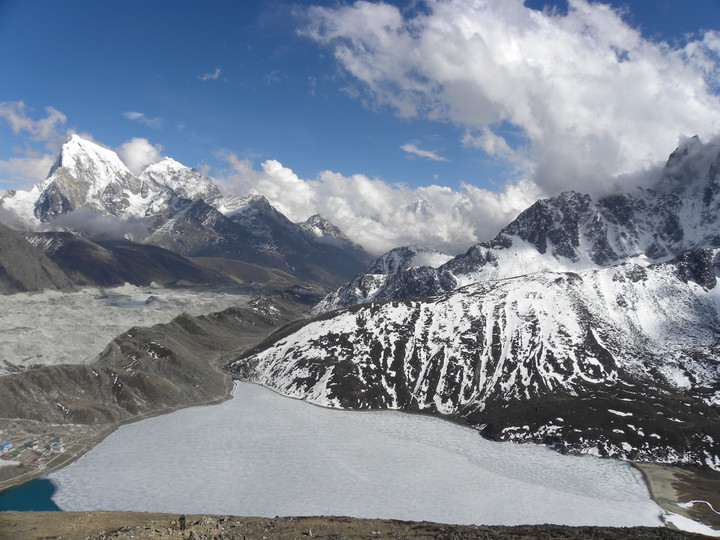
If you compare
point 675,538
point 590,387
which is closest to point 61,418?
point 675,538

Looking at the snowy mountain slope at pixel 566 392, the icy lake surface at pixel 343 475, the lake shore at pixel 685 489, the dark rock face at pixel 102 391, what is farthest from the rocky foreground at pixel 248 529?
the dark rock face at pixel 102 391

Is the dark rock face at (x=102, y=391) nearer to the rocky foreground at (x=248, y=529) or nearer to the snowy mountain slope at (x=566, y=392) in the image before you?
the snowy mountain slope at (x=566, y=392)

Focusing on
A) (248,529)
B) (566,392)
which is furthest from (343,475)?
(566,392)

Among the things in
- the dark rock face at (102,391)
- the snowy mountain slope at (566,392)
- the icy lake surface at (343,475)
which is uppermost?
the snowy mountain slope at (566,392)

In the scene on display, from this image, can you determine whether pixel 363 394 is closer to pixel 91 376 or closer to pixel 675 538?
pixel 91 376

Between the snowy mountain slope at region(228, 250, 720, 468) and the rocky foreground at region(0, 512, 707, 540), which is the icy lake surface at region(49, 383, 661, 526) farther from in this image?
the rocky foreground at region(0, 512, 707, 540)
